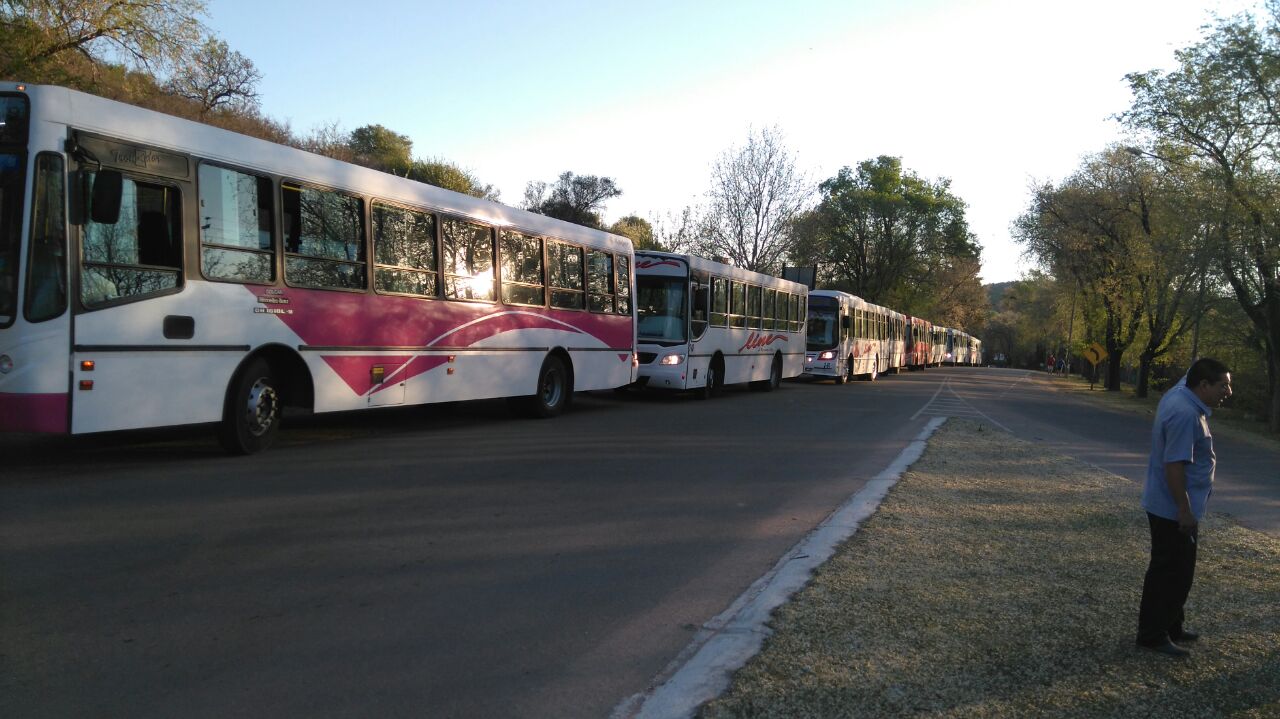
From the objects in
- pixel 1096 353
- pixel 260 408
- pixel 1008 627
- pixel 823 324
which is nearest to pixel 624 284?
pixel 260 408

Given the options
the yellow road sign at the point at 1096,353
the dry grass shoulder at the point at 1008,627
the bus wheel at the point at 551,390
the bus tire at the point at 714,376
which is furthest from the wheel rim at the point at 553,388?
the yellow road sign at the point at 1096,353

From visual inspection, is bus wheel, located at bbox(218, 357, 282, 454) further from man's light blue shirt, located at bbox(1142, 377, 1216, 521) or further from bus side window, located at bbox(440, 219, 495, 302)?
man's light blue shirt, located at bbox(1142, 377, 1216, 521)

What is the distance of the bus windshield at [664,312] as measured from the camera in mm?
19703

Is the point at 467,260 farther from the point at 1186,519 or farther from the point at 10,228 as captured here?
the point at 1186,519

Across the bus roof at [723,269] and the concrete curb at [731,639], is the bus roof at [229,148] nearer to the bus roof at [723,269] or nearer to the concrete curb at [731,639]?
the bus roof at [723,269]

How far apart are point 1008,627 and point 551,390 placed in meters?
11.1

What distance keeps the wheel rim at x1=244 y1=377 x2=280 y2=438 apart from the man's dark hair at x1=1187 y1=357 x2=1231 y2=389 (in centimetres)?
844

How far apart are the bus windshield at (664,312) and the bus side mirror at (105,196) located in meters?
12.8

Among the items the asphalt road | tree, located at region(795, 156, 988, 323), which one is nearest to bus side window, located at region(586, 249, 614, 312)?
the asphalt road

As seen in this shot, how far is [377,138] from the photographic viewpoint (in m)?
75.3

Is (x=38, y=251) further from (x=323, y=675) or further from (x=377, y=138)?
(x=377, y=138)

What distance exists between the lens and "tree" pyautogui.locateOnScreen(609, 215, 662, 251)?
58.7 metres

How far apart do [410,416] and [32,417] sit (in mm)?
7396

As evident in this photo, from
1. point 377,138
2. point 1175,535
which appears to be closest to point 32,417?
point 1175,535
